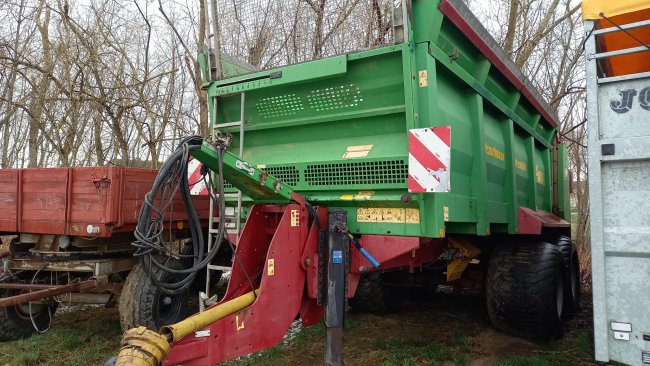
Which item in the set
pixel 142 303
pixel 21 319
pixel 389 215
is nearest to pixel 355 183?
pixel 389 215

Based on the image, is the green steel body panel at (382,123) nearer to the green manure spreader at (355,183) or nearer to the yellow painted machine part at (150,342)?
the green manure spreader at (355,183)

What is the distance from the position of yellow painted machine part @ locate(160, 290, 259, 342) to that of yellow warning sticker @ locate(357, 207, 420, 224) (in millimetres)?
986

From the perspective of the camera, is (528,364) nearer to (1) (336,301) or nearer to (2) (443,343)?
(2) (443,343)

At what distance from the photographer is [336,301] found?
3059mm

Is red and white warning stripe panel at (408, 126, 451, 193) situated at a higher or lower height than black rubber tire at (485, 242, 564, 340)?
higher

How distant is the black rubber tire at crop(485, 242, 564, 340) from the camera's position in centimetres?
430

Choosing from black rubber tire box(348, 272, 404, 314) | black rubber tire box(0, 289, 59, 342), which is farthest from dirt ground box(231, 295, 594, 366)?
black rubber tire box(0, 289, 59, 342)

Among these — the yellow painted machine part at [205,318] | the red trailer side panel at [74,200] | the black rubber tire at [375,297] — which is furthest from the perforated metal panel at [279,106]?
the black rubber tire at [375,297]

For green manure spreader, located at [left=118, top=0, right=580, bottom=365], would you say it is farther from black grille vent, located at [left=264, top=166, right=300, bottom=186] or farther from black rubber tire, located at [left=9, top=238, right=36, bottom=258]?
black rubber tire, located at [left=9, top=238, right=36, bottom=258]

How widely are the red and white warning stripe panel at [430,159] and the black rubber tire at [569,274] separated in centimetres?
274

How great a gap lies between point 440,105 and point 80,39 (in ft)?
28.8

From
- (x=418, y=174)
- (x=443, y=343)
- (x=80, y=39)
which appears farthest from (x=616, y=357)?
(x=80, y=39)

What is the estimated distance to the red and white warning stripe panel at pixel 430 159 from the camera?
115 inches

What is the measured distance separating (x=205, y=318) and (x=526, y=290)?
3115 mm
